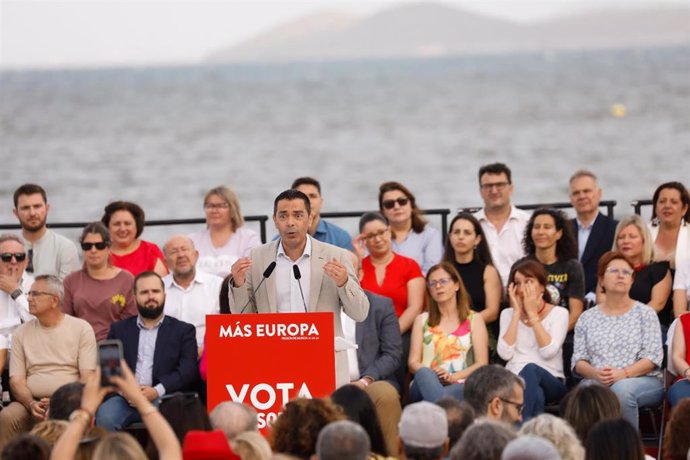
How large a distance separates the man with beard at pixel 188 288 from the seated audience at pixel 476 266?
1.74 metres

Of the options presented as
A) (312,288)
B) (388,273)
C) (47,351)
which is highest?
(388,273)

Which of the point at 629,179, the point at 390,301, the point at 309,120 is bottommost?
the point at 390,301

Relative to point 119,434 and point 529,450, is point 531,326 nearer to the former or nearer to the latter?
point 529,450

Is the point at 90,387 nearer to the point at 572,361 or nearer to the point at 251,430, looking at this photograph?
the point at 251,430

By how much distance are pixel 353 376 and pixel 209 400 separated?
1570mm

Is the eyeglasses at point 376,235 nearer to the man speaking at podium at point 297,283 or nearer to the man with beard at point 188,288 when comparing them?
the man with beard at point 188,288

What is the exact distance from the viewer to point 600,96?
226 feet

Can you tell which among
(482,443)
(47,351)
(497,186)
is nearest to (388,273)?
(497,186)

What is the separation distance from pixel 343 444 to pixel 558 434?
3.81ft

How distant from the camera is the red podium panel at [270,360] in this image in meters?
7.96

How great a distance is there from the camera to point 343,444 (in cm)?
588

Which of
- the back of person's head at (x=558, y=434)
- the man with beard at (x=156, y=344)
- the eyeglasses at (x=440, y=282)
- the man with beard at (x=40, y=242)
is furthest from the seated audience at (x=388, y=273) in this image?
the back of person's head at (x=558, y=434)

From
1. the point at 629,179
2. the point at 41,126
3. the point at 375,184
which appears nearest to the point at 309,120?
the point at 41,126

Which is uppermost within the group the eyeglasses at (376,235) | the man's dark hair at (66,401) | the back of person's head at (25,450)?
the eyeglasses at (376,235)
